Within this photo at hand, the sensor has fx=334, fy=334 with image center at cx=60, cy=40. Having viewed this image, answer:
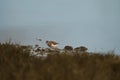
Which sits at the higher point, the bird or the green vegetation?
the bird

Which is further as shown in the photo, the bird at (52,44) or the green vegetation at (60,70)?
the bird at (52,44)

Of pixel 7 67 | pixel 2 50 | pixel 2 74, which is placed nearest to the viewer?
pixel 2 74

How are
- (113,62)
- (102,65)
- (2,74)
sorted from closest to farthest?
1. (2,74)
2. (102,65)
3. (113,62)

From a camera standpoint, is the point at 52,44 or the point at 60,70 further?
the point at 52,44

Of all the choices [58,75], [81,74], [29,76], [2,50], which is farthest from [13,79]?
[2,50]

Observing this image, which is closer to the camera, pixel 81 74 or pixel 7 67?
pixel 81 74

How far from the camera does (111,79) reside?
7.55ft

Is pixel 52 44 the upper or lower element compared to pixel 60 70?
upper

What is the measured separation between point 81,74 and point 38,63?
525 mm

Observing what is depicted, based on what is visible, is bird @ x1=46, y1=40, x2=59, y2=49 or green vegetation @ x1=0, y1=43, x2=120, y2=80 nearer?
green vegetation @ x1=0, y1=43, x2=120, y2=80

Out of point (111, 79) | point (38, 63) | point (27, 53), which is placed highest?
point (27, 53)

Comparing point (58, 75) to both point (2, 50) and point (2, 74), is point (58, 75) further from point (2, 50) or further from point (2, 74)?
point (2, 50)

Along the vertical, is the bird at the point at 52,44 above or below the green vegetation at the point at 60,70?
above

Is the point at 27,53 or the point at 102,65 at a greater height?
the point at 27,53
